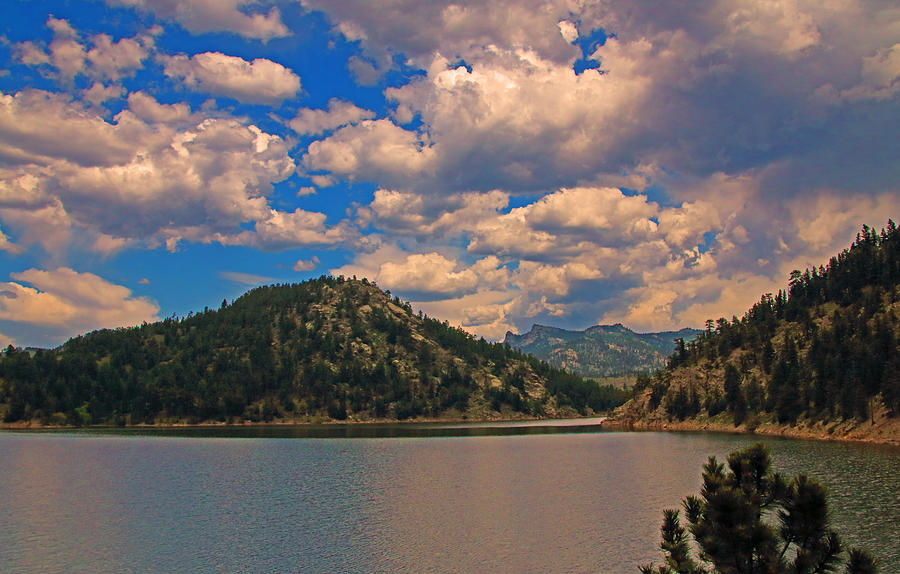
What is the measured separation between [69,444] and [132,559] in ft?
466

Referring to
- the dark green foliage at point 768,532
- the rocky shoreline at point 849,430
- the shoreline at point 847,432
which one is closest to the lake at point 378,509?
the shoreline at point 847,432

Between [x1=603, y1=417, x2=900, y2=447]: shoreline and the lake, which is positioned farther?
[x1=603, y1=417, x2=900, y2=447]: shoreline

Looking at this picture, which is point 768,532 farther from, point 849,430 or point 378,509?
point 849,430

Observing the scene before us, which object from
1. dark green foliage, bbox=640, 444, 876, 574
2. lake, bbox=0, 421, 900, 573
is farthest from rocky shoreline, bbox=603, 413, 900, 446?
dark green foliage, bbox=640, 444, 876, 574

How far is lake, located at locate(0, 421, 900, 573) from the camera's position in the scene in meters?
53.5

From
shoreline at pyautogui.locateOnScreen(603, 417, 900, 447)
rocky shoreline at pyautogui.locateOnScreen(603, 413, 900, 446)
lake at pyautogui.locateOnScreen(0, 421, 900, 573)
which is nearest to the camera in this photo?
lake at pyautogui.locateOnScreen(0, 421, 900, 573)

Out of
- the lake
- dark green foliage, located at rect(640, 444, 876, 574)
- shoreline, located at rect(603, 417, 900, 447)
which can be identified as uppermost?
dark green foliage, located at rect(640, 444, 876, 574)

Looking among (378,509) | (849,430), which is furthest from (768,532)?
(849,430)

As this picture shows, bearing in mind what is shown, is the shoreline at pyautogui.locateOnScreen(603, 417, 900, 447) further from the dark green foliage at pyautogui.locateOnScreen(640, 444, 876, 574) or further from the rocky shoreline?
the dark green foliage at pyautogui.locateOnScreen(640, 444, 876, 574)

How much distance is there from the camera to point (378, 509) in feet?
250

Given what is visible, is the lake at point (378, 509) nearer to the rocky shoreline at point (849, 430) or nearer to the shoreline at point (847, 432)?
the shoreline at point (847, 432)

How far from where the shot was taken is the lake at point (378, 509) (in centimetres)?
5350

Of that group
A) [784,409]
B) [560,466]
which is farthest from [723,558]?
[784,409]

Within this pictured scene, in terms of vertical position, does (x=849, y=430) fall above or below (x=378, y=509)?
above
